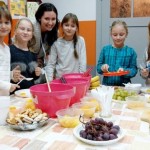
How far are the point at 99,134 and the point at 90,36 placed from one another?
296cm

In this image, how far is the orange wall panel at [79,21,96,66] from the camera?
3799 mm

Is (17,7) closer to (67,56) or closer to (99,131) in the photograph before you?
(67,56)

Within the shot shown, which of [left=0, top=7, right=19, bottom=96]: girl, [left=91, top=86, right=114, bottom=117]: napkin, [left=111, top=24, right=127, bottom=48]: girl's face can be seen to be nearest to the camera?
[left=91, top=86, right=114, bottom=117]: napkin

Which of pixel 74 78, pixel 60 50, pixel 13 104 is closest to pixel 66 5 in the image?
pixel 60 50

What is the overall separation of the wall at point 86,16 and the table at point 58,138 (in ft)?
8.64

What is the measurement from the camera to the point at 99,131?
102cm

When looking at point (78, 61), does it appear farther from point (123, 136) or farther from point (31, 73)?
point (123, 136)

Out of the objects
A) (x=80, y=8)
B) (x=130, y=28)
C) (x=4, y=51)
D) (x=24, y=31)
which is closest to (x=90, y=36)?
(x=80, y=8)

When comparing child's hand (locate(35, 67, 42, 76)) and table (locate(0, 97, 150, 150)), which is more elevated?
child's hand (locate(35, 67, 42, 76))

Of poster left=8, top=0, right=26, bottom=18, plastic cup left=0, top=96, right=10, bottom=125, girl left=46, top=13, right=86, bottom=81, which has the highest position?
poster left=8, top=0, right=26, bottom=18

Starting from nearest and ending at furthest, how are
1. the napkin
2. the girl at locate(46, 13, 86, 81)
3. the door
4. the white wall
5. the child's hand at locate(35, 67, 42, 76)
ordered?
the napkin, the child's hand at locate(35, 67, 42, 76), the girl at locate(46, 13, 86, 81), the door, the white wall

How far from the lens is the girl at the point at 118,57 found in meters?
2.42

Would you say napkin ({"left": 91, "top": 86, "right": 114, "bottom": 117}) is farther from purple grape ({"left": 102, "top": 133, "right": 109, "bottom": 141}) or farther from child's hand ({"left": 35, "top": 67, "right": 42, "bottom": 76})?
child's hand ({"left": 35, "top": 67, "right": 42, "bottom": 76})

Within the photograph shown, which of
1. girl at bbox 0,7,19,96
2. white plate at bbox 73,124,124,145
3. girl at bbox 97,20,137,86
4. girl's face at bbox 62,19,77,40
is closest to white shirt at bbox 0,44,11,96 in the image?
girl at bbox 0,7,19,96
